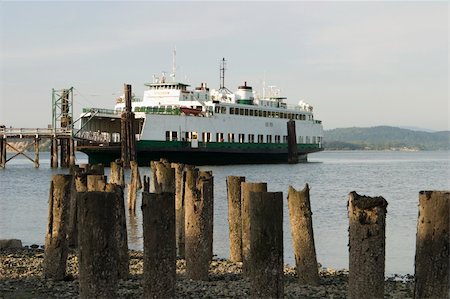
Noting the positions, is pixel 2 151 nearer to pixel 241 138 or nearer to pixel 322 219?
pixel 241 138

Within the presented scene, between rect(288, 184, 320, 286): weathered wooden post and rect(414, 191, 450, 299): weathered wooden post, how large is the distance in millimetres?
2994

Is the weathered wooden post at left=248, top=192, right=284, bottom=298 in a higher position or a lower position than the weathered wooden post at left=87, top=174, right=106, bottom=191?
lower

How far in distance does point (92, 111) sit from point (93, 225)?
181 feet

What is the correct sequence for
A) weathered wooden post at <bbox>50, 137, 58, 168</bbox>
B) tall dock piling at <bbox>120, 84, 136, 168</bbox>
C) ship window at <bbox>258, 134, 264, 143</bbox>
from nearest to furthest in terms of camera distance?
tall dock piling at <bbox>120, 84, 136, 168</bbox>, weathered wooden post at <bbox>50, 137, 58, 168</bbox>, ship window at <bbox>258, 134, 264, 143</bbox>

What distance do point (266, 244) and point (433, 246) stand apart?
209cm

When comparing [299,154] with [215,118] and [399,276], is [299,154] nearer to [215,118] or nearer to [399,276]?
[215,118]

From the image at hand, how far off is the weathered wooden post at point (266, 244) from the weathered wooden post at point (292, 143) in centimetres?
6827

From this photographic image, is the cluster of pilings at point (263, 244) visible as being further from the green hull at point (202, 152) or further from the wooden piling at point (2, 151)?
the wooden piling at point (2, 151)

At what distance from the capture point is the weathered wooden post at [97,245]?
8469 mm

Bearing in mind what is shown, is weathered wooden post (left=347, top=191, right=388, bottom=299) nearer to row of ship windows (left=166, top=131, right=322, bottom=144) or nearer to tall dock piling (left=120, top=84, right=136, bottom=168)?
tall dock piling (left=120, top=84, right=136, bottom=168)

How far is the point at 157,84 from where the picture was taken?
74.0 metres

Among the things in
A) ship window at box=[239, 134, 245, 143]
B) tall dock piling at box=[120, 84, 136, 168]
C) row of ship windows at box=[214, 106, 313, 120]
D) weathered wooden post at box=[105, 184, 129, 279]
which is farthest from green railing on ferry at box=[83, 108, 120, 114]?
weathered wooden post at box=[105, 184, 129, 279]

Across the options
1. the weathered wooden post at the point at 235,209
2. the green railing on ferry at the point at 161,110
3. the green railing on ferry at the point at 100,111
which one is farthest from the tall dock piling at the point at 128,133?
the weathered wooden post at the point at 235,209

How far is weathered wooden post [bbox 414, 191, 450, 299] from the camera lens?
8734 mm
